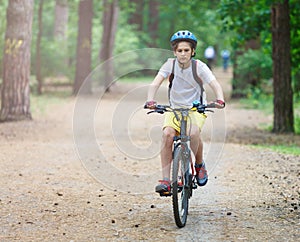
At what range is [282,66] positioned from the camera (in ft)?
50.1

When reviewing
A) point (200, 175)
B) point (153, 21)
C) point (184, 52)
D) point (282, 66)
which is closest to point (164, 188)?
point (200, 175)

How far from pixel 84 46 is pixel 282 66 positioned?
14.3m

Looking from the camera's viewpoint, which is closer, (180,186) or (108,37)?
(180,186)

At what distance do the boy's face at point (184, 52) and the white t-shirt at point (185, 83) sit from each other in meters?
0.10

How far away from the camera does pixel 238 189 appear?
872cm

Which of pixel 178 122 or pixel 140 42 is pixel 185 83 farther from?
pixel 140 42

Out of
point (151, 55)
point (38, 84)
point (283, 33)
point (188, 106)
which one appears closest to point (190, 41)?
point (188, 106)

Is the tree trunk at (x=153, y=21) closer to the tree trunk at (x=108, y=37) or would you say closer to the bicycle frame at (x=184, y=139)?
the tree trunk at (x=108, y=37)

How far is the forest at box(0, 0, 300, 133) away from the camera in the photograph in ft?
50.6

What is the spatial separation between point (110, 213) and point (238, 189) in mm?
2109

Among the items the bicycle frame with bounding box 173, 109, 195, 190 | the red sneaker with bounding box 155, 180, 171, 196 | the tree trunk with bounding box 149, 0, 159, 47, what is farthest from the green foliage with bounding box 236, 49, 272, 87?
the tree trunk with bounding box 149, 0, 159, 47

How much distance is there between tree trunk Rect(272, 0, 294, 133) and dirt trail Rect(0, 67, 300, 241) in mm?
761

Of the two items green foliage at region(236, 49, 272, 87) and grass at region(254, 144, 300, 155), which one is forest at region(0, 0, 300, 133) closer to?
green foliage at region(236, 49, 272, 87)

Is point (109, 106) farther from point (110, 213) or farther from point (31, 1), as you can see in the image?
point (110, 213)
